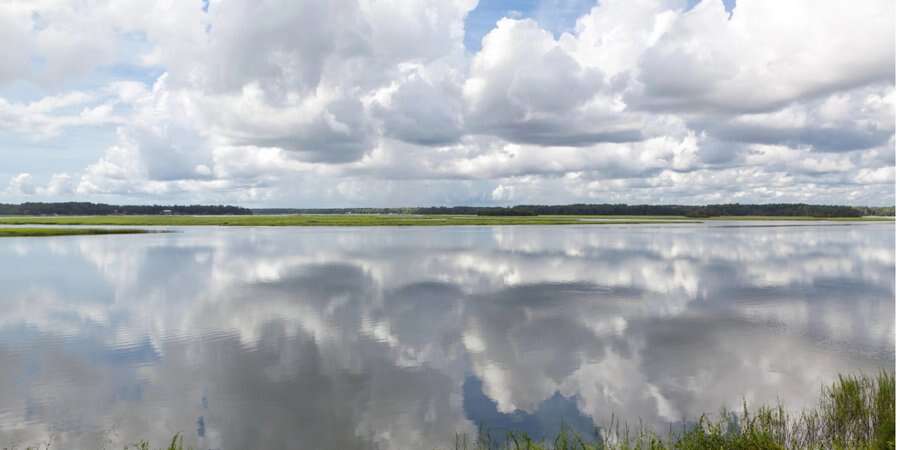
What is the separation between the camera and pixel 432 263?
45781 mm

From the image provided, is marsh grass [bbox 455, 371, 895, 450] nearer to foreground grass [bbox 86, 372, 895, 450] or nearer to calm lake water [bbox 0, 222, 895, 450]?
foreground grass [bbox 86, 372, 895, 450]

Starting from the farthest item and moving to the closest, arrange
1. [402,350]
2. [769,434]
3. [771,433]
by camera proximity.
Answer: [402,350] → [771,433] → [769,434]

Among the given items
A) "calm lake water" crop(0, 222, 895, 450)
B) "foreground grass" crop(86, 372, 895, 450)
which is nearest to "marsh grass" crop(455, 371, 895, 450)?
"foreground grass" crop(86, 372, 895, 450)

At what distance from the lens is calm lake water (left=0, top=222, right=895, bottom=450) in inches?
516

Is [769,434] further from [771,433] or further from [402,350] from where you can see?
[402,350]

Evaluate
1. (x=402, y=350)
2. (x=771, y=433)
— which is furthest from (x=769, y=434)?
(x=402, y=350)

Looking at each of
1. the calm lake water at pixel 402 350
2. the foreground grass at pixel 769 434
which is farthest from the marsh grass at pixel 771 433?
the calm lake water at pixel 402 350

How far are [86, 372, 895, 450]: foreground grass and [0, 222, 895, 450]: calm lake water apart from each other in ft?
2.19

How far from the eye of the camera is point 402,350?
19.0 m

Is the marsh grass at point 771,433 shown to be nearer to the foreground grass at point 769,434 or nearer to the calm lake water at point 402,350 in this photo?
the foreground grass at point 769,434

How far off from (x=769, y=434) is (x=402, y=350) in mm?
11403

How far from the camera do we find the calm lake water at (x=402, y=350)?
13094 mm

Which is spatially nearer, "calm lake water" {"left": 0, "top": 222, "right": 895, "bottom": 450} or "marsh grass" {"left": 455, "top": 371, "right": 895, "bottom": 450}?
Answer: "marsh grass" {"left": 455, "top": 371, "right": 895, "bottom": 450}

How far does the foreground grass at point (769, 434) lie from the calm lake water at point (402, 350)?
26.3 inches
